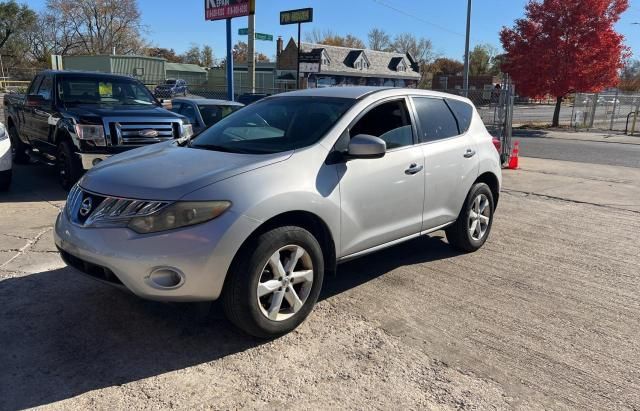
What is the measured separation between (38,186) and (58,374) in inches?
246

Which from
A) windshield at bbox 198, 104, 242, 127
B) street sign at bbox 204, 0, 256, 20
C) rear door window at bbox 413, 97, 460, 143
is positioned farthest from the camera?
street sign at bbox 204, 0, 256, 20

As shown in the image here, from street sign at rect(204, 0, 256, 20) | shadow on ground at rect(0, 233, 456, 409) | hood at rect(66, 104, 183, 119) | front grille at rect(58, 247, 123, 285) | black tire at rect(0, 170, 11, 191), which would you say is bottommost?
shadow on ground at rect(0, 233, 456, 409)

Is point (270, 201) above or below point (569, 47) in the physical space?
below

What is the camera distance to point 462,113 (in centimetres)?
549

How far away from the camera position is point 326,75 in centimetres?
6072

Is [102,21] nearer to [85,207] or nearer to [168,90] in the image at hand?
[168,90]

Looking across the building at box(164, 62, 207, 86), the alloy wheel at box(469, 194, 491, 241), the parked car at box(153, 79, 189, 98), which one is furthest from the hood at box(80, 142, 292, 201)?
the building at box(164, 62, 207, 86)

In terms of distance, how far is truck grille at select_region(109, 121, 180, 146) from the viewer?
770 cm

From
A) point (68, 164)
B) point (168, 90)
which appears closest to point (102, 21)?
point (168, 90)

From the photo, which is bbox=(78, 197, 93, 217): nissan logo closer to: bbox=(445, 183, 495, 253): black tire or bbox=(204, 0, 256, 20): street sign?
bbox=(445, 183, 495, 253): black tire

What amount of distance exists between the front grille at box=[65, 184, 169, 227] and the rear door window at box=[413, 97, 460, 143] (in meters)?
2.56

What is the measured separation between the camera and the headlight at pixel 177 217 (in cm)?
318

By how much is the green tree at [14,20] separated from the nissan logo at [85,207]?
279ft

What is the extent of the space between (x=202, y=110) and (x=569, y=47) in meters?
19.1
